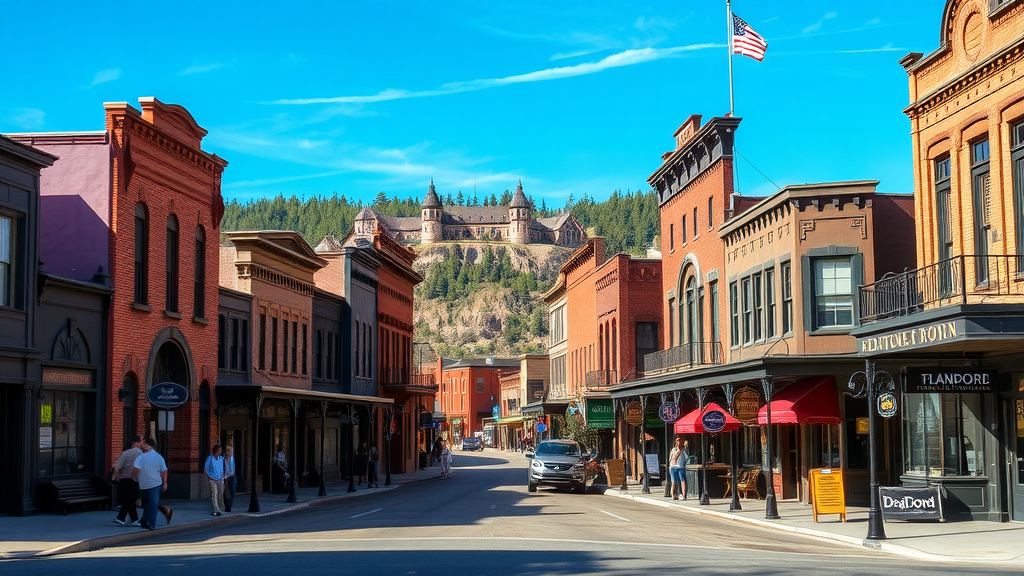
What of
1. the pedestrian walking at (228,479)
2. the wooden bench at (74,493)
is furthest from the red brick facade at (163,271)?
the pedestrian walking at (228,479)

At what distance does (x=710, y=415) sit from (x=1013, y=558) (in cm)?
1141

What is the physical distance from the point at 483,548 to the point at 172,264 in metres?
17.1

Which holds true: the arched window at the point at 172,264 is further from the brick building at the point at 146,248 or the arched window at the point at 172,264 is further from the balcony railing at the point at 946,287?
the balcony railing at the point at 946,287

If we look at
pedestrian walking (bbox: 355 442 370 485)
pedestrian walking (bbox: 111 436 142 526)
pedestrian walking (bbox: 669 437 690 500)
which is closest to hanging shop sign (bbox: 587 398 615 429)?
pedestrian walking (bbox: 355 442 370 485)

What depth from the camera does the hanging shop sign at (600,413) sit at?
4478 cm

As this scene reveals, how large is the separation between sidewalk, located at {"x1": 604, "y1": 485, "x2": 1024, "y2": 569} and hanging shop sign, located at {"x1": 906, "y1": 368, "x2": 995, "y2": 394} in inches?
103

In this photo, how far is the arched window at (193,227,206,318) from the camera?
32.2 m

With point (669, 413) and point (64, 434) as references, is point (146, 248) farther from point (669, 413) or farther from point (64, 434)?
point (669, 413)

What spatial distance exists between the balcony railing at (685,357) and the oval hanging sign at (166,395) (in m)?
17.6

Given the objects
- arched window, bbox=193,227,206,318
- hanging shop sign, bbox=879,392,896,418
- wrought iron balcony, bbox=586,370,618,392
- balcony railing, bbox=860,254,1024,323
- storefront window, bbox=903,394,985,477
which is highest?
arched window, bbox=193,227,206,318

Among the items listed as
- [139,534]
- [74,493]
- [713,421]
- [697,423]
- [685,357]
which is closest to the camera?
[139,534]

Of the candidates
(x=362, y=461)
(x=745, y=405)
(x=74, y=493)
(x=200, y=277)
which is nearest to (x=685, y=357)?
(x=745, y=405)

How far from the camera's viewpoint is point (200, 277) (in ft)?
106

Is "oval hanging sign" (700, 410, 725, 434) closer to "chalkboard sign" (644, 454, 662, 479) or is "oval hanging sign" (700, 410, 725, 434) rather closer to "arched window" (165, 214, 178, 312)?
"chalkboard sign" (644, 454, 662, 479)
